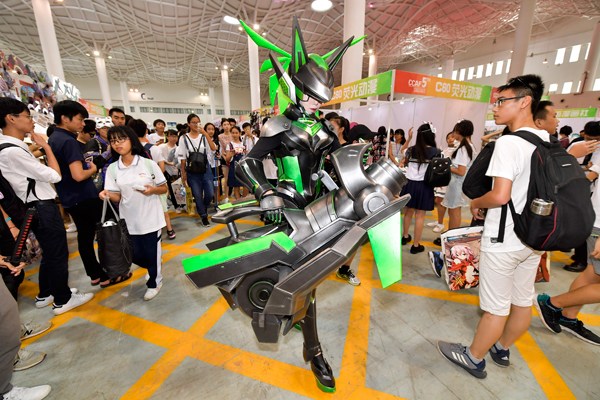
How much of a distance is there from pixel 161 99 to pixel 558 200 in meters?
41.2

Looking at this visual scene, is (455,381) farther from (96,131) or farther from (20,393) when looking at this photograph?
(96,131)

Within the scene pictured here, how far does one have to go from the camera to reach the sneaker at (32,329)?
7.50 ft

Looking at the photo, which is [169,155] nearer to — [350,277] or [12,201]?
[12,201]

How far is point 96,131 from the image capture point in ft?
15.1

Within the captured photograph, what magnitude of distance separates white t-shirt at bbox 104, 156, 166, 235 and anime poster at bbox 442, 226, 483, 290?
311cm

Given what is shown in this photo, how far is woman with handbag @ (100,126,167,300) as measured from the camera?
7.74ft

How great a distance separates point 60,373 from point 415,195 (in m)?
4.16

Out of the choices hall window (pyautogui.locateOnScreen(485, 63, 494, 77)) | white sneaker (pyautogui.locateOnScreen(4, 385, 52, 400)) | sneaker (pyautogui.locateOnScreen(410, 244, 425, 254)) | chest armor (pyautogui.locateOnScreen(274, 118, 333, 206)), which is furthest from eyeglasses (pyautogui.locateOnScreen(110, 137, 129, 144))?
hall window (pyautogui.locateOnScreen(485, 63, 494, 77))

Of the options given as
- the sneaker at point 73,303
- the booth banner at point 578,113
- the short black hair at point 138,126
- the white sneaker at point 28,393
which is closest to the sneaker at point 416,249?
the white sneaker at point 28,393

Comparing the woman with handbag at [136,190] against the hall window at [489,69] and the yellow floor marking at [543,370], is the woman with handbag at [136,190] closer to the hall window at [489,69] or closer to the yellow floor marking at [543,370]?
the yellow floor marking at [543,370]

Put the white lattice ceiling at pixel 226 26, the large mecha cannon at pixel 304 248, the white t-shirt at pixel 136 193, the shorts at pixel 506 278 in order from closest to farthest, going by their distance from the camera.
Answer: the large mecha cannon at pixel 304 248 < the shorts at pixel 506 278 < the white t-shirt at pixel 136 193 < the white lattice ceiling at pixel 226 26

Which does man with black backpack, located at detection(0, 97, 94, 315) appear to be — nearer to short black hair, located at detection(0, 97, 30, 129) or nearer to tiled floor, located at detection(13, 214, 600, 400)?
short black hair, located at detection(0, 97, 30, 129)

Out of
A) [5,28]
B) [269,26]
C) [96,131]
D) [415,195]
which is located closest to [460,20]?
[269,26]

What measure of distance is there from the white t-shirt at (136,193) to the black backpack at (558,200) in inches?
118
